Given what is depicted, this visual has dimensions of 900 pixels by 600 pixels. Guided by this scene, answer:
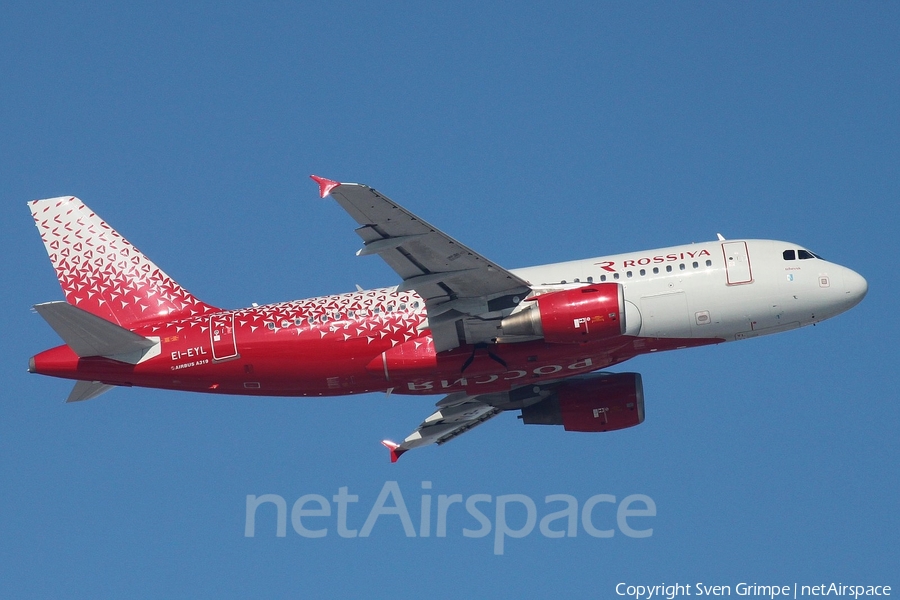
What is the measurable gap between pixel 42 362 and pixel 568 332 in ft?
64.7

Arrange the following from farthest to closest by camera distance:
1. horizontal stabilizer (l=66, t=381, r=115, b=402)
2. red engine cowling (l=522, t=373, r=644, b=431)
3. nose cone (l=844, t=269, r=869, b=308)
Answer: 1. red engine cowling (l=522, t=373, r=644, b=431)
2. horizontal stabilizer (l=66, t=381, r=115, b=402)
3. nose cone (l=844, t=269, r=869, b=308)

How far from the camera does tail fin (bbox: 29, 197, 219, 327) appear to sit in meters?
49.5

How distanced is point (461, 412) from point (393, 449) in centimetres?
338

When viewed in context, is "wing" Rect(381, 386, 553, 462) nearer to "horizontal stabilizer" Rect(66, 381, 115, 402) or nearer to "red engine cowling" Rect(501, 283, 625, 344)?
"red engine cowling" Rect(501, 283, 625, 344)

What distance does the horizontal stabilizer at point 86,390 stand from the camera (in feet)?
158

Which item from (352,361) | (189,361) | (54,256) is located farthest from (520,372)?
(54,256)

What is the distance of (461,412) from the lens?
5278cm

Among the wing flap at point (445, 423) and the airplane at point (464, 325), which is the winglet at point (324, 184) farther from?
the wing flap at point (445, 423)

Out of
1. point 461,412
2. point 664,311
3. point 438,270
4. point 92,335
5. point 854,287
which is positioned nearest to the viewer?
point 438,270

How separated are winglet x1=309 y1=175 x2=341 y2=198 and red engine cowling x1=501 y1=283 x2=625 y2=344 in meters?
9.93

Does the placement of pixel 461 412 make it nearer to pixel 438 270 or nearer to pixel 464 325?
pixel 464 325

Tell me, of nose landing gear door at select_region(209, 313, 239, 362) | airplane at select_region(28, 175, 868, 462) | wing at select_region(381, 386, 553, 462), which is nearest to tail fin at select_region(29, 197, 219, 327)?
airplane at select_region(28, 175, 868, 462)

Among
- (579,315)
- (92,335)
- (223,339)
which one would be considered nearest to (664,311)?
(579,315)

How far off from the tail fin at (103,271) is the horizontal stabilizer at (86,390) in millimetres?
2674
